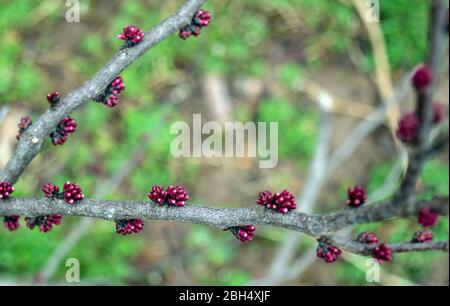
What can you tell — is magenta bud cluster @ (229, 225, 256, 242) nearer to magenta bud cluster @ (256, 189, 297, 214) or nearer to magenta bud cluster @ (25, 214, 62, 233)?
magenta bud cluster @ (256, 189, 297, 214)

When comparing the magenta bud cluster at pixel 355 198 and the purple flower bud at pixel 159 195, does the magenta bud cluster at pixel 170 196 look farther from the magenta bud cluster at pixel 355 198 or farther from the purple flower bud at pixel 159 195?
the magenta bud cluster at pixel 355 198

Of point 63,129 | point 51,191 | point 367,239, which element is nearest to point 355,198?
point 367,239

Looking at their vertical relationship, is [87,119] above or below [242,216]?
above

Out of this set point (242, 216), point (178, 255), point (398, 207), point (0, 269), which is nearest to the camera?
point (398, 207)

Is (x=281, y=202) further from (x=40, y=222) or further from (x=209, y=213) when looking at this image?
(x=40, y=222)

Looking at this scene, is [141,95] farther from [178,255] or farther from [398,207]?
[398,207]

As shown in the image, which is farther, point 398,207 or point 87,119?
point 87,119

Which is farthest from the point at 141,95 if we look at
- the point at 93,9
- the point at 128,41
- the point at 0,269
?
the point at 128,41
